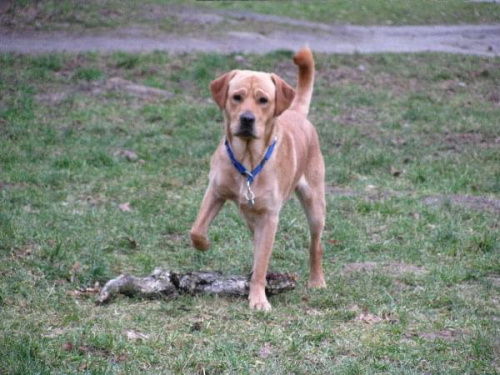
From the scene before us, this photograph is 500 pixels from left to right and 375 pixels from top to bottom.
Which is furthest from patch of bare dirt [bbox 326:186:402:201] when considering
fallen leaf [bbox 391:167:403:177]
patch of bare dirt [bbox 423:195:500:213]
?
fallen leaf [bbox 391:167:403:177]

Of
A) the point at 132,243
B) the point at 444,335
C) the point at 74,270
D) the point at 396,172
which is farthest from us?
the point at 396,172

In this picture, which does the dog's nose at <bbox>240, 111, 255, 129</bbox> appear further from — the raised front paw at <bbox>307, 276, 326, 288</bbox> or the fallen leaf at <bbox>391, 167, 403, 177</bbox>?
the fallen leaf at <bbox>391, 167, 403, 177</bbox>

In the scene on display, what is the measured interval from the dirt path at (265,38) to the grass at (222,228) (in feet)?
4.28

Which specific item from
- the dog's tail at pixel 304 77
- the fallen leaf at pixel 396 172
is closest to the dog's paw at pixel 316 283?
the dog's tail at pixel 304 77

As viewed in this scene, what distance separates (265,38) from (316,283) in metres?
12.0

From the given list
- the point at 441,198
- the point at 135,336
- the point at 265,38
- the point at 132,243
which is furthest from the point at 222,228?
the point at 265,38

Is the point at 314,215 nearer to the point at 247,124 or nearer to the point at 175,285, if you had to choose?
the point at 247,124

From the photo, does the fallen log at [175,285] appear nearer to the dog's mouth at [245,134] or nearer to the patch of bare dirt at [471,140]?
the dog's mouth at [245,134]

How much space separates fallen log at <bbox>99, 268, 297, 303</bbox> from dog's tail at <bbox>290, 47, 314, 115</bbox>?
1.68 m

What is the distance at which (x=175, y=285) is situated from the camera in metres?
5.71

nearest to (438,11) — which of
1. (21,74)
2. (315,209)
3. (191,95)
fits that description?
(191,95)

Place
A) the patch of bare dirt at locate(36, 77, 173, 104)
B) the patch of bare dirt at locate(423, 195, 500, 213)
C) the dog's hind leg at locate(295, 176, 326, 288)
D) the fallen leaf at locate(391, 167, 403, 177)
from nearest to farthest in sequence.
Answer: the dog's hind leg at locate(295, 176, 326, 288) → the patch of bare dirt at locate(423, 195, 500, 213) → the fallen leaf at locate(391, 167, 403, 177) → the patch of bare dirt at locate(36, 77, 173, 104)

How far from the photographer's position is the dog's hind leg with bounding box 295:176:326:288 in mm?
6488

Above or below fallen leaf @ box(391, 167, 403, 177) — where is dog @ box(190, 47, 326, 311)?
above
